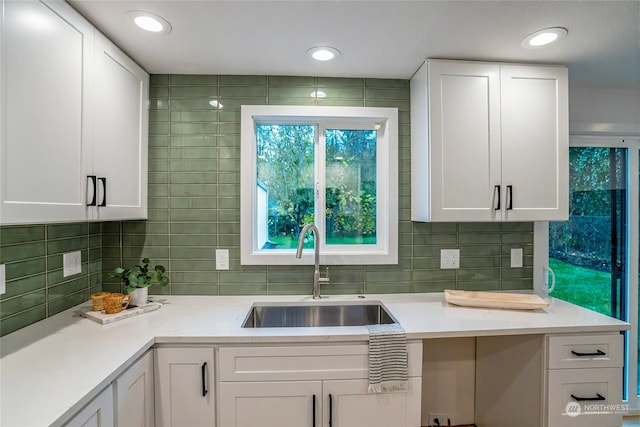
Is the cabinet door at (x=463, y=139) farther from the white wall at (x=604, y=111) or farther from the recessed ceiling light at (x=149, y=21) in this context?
the recessed ceiling light at (x=149, y=21)

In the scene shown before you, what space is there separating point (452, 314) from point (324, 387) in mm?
756

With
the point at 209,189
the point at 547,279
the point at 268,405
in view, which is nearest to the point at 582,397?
the point at 547,279

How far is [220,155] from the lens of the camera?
1900mm

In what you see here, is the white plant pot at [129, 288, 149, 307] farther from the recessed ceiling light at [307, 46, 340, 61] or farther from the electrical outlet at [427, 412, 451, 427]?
the electrical outlet at [427, 412, 451, 427]

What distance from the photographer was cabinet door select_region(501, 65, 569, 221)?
1712 mm

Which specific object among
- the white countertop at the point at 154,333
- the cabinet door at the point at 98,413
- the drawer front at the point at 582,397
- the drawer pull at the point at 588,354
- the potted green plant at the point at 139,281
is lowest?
the drawer front at the point at 582,397

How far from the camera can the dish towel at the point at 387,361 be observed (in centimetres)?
132

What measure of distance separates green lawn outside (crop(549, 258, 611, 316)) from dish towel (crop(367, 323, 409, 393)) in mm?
1557

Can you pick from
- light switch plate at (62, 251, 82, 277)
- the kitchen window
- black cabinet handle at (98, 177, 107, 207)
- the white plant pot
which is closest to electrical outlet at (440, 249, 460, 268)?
the kitchen window

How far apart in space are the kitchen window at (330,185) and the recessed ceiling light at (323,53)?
1.17 feet

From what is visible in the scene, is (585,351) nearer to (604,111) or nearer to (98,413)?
(604,111)

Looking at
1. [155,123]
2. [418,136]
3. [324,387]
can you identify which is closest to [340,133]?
[418,136]

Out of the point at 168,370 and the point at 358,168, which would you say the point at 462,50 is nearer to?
the point at 358,168

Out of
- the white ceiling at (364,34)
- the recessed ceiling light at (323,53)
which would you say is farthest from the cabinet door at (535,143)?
the recessed ceiling light at (323,53)
